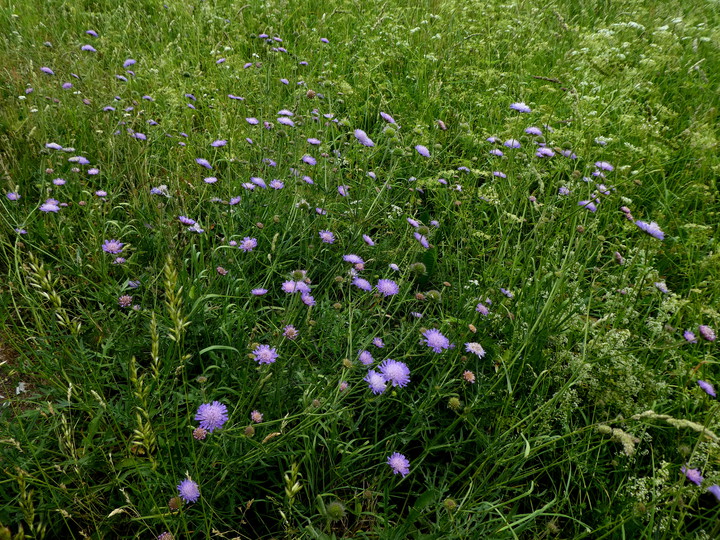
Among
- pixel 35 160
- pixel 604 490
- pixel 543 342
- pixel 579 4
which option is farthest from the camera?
pixel 579 4

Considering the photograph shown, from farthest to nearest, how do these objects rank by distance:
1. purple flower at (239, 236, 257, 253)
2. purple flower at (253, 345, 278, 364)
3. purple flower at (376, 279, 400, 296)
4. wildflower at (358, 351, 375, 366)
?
1. purple flower at (239, 236, 257, 253)
2. purple flower at (376, 279, 400, 296)
3. wildflower at (358, 351, 375, 366)
4. purple flower at (253, 345, 278, 364)

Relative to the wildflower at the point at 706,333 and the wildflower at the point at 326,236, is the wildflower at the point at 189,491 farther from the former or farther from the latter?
the wildflower at the point at 706,333

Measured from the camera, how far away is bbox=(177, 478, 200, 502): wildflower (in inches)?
47.4

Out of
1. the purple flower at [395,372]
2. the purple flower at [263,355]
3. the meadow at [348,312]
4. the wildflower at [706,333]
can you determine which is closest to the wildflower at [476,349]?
the meadow at [348,312]

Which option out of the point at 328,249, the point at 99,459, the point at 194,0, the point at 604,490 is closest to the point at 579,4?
the point at 194,0

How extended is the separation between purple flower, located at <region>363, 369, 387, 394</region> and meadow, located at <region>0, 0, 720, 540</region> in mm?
11

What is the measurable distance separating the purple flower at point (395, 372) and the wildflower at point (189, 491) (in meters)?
0.61

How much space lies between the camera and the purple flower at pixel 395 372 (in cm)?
146

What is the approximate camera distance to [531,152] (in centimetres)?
247

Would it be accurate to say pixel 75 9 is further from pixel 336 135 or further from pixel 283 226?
pixel 283 226

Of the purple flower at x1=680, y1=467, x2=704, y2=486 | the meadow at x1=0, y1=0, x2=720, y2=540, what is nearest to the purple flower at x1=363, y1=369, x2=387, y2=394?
the meadow at x1=0, y1=0, x2=720, y2=540

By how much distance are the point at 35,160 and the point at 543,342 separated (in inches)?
100

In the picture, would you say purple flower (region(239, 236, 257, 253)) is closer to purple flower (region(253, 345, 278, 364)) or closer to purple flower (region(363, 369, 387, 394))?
purple flower (region(253, 345, 278, 364))

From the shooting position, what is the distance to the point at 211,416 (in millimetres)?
1302
